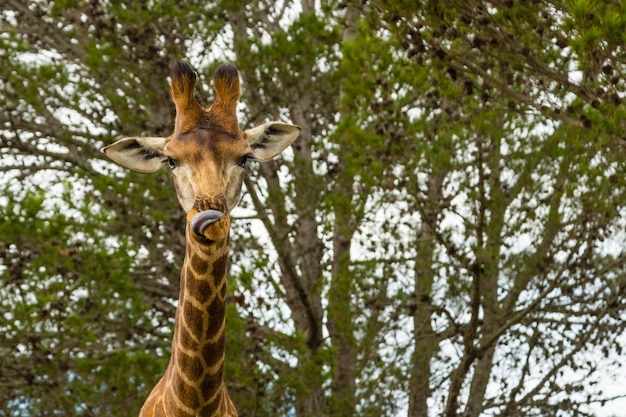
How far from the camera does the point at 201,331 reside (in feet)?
16.6

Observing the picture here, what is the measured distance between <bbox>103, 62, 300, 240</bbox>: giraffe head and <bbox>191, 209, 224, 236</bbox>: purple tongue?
0.02 m

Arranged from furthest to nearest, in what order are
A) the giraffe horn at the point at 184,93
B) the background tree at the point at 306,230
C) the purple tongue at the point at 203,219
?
the background tree at the point at 306,230 → the giraffe horn at the point at 184,93 → the purple tongue at the point at 203,219

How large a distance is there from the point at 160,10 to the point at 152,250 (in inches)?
105

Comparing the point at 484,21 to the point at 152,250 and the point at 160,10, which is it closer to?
the point at 160,10

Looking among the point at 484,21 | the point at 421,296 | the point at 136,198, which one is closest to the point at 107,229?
the point at 136,198

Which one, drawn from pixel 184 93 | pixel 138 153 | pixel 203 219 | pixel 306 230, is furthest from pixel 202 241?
pixel 306 230

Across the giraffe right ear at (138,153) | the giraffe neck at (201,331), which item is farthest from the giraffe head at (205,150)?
the giraffe neck at (201,331)

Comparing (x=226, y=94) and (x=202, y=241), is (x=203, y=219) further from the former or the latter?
(x=226, y=94)

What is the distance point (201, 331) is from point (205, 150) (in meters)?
0.83

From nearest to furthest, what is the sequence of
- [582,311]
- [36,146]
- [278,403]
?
[278,403] < [582,311] < [36,146]

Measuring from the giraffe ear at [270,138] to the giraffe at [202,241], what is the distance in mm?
159

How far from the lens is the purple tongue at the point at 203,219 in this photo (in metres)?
4.41

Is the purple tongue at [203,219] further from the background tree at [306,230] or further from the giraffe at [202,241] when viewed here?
the background tree at [306,230]

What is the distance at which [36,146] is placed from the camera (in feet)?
42.3
